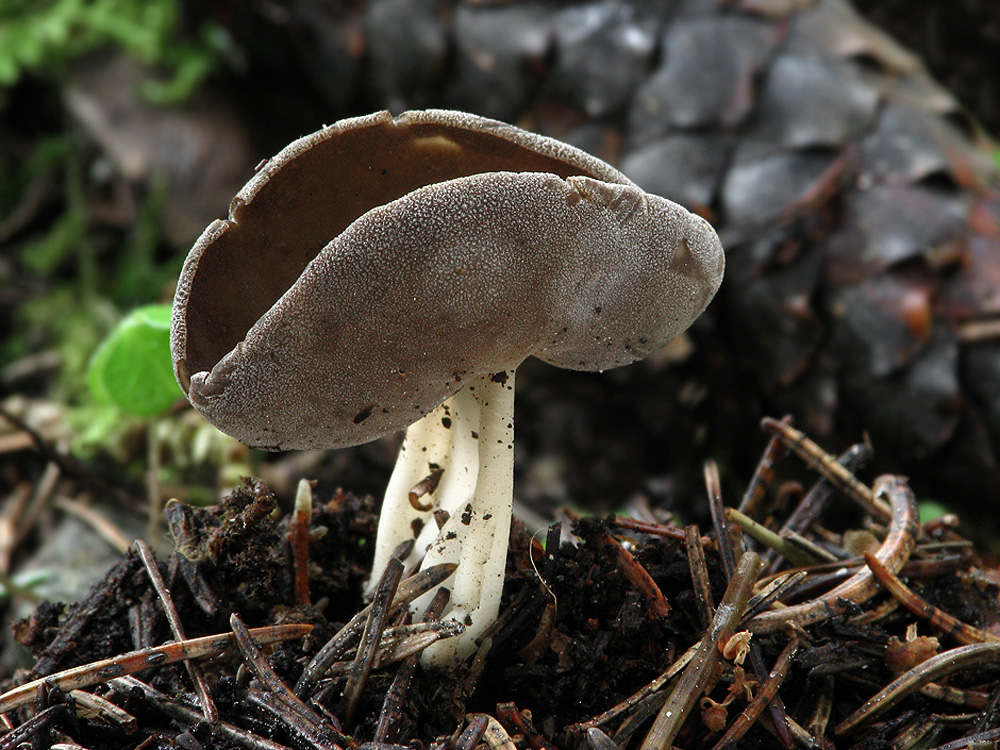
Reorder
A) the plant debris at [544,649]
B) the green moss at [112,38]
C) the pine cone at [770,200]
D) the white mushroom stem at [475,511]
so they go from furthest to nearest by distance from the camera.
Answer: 1. the green moss at [112,38]
2. the pine cone at [770,200]
3. the white mushroom stem at [475,511]
4. the plant debris at [544,649]

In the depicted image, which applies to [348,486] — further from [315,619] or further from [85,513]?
[315,619]

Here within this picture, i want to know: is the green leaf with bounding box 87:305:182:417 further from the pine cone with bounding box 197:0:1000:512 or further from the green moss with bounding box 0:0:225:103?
the green moss with bounding box 0:0:225:103

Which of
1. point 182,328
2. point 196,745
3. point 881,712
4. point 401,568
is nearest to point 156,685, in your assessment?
point 196,745

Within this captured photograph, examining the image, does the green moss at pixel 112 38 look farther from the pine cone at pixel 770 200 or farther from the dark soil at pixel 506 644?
the dark soil at pixel 506 644

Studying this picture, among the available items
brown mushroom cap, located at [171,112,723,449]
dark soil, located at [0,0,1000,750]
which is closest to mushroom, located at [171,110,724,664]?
brown mushroom cap, located at [171,112,723,449]

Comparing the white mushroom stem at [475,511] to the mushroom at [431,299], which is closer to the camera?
the mushroom at [431,299]

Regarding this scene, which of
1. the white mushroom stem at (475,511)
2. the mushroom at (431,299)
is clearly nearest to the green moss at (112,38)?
the mushroom at (431,299)
